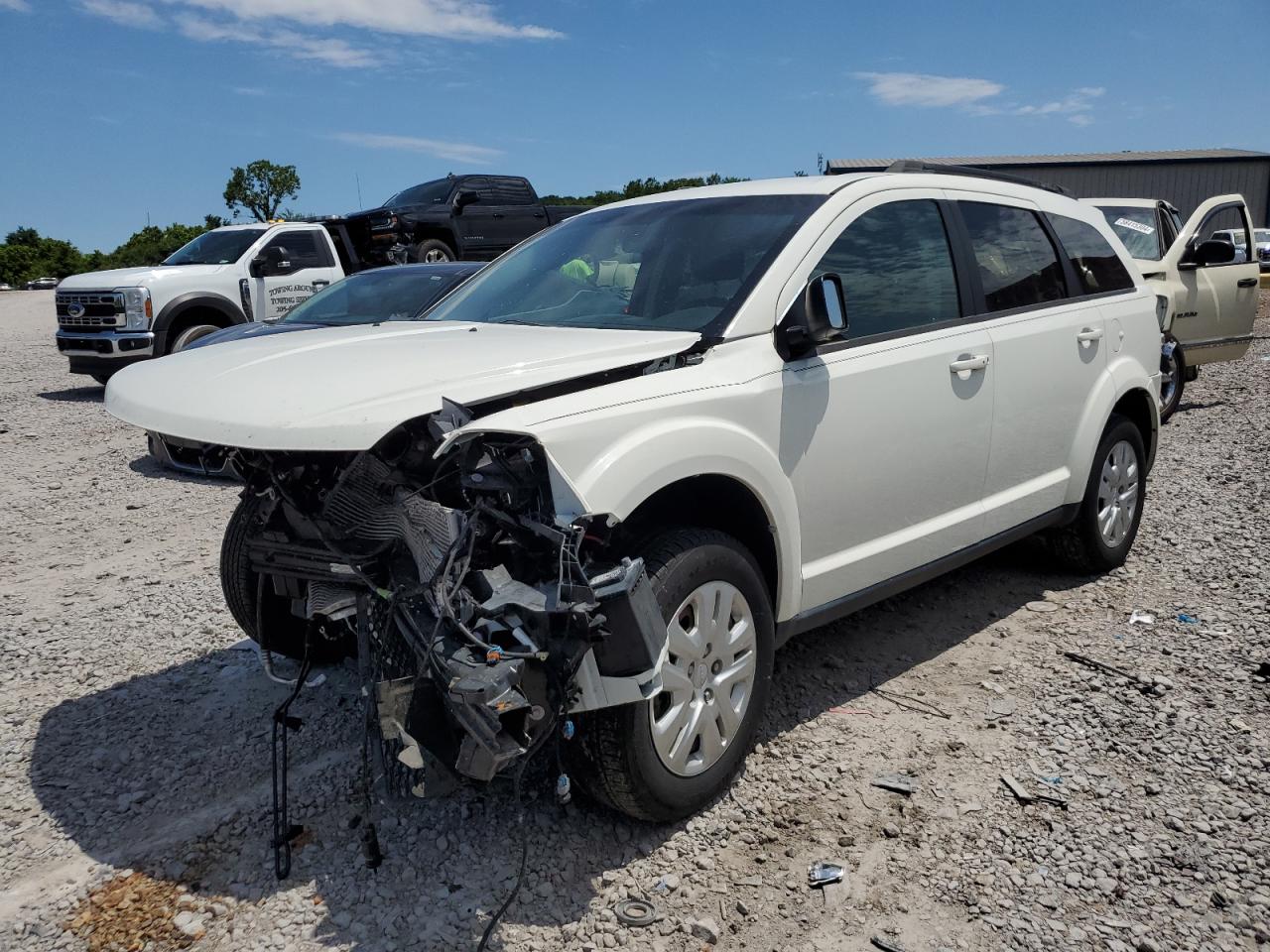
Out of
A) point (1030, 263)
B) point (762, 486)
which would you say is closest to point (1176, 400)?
point (1030, 263)

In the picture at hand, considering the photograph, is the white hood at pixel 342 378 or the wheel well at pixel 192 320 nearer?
the white hood at pixel 342 378

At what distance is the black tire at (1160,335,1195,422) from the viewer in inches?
385

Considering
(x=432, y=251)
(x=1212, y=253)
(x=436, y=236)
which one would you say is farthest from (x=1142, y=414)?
(x=436, y=236)

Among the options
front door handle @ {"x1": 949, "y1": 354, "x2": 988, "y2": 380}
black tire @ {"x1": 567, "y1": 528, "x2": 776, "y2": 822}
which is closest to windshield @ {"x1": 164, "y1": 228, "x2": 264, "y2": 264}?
front door handle @ {"x1": 949, "y1": 354, "x2": 988, "y2": 380}

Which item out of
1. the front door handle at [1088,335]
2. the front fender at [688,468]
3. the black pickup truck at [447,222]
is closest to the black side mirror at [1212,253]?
the front door handle at [1088,335]

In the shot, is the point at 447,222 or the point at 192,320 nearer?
the point at 192,320

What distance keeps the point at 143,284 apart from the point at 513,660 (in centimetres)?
1130

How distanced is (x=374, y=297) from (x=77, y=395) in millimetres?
6763

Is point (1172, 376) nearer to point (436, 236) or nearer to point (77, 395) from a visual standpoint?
point (436, 236)

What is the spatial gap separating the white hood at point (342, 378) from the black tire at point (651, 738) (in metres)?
0.56

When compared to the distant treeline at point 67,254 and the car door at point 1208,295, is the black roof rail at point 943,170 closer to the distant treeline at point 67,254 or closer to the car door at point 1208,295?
the car door at point 1208,295

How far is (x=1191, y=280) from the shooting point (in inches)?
405

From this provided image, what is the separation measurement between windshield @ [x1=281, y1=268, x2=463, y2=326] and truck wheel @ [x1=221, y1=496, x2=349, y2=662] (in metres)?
4.62

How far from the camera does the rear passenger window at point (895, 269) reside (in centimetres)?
378
